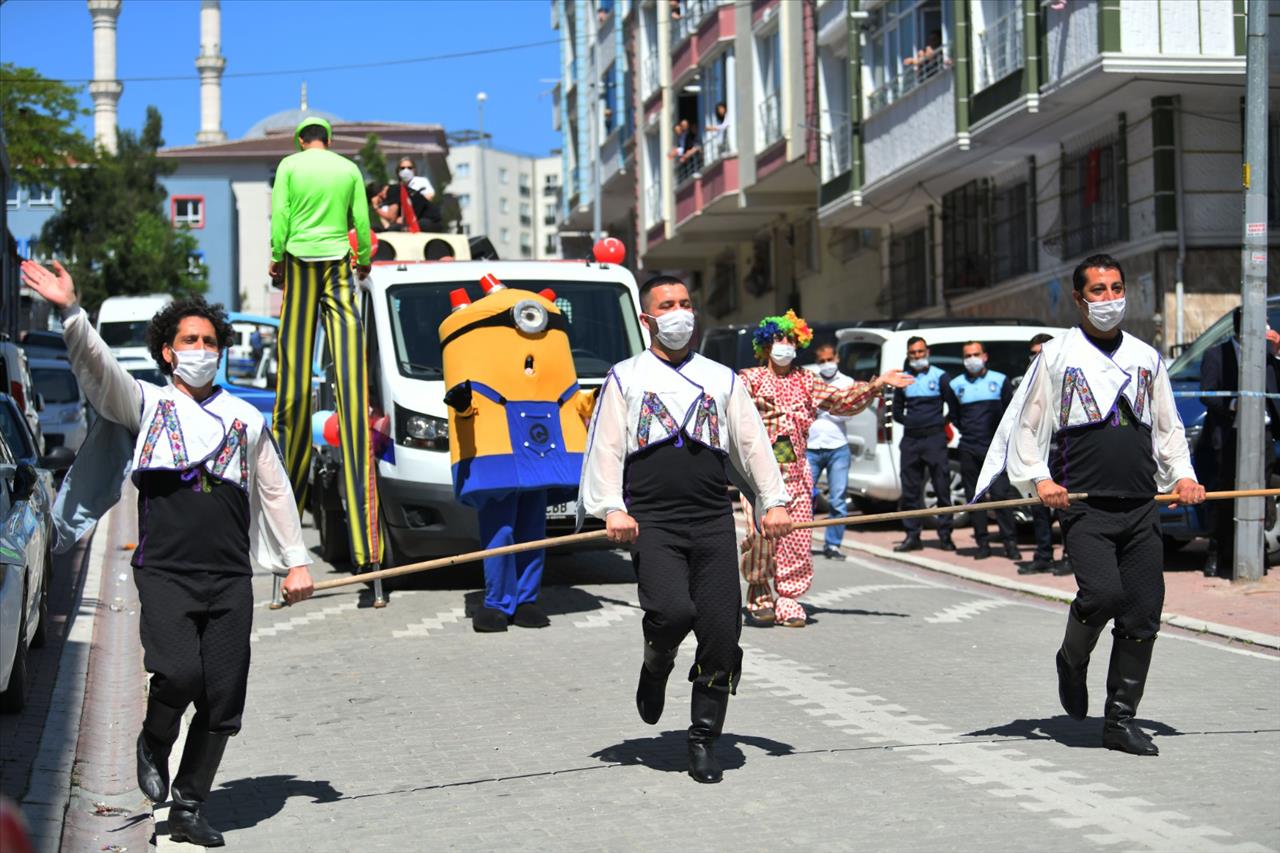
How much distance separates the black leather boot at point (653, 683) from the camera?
727 centimetres

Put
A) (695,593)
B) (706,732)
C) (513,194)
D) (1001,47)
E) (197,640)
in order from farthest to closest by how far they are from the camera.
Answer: (513,194) → (1001,47) → (695,593) → (706,732) → (197,640)

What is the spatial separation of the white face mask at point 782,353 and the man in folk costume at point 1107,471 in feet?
13.6

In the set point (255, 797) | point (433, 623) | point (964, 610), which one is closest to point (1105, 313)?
point (255, 797)

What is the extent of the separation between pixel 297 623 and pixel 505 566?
61.9 inches

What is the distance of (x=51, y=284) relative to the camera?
233 inches

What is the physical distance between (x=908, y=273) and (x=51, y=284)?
27.6m

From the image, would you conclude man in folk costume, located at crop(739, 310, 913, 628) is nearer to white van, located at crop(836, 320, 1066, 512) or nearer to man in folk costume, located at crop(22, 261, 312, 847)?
man in folk costume, located at crop(22, 261, 312, 847)

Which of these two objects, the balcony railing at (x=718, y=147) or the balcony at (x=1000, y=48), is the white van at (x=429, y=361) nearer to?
the balcony at (x=1000, y=48)

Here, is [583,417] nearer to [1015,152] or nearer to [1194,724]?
[1194,724]

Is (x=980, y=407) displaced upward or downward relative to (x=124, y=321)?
downward

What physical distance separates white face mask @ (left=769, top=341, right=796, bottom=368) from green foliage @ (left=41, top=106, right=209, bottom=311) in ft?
182

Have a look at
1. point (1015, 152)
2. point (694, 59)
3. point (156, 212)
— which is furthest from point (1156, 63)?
point (156, 212)

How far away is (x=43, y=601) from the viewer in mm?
10992

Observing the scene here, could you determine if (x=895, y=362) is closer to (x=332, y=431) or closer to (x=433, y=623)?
(x=332, y=431)
